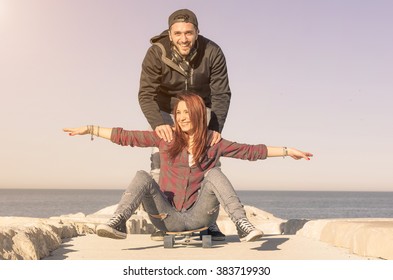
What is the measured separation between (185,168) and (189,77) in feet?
4.62

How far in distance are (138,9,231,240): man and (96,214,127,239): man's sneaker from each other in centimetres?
139

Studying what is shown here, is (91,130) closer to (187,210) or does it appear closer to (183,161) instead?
(183,161)

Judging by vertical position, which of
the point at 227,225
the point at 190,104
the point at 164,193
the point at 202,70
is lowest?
the point at 227,225

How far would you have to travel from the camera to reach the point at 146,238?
7.40 metres

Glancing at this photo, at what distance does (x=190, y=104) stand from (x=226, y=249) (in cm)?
152

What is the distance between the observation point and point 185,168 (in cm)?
597

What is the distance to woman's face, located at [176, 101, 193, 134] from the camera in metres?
5.88

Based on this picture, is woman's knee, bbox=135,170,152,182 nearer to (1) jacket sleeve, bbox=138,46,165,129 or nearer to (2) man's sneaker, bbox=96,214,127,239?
(2) man's sneaker, bbox=96,214,127,239

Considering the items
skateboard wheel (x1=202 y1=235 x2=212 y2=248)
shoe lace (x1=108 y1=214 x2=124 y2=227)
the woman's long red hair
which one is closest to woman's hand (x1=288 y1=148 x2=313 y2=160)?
the woman's long red hair

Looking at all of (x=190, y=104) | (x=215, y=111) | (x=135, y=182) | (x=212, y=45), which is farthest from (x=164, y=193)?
(x=212, y=45)

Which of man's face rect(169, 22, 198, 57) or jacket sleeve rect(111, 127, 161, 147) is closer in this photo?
jacket sleeve rect(111, 127, 161, 147)

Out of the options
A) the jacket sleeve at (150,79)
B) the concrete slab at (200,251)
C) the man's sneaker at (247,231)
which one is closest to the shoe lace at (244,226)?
the man's sneaker at (247,231)

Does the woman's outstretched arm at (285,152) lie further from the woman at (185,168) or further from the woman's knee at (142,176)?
the woman's knee at (142,176)
